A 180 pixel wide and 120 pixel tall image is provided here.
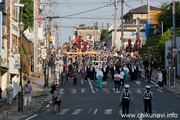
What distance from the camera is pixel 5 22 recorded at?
3234 centimetres

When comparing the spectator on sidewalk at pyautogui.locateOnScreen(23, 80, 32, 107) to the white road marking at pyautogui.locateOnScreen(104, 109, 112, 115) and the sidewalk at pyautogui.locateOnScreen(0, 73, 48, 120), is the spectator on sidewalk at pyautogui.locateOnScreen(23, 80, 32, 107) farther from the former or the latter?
the white road marking at pyautogui.locateOnScreen(104, 109, 112, 115)

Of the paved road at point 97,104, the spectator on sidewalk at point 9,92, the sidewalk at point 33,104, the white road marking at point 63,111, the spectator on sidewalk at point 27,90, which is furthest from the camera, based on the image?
the spectator on sidewalk at point 9,92

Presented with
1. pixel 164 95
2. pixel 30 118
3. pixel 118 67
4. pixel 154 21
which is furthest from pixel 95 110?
pixel 154 21

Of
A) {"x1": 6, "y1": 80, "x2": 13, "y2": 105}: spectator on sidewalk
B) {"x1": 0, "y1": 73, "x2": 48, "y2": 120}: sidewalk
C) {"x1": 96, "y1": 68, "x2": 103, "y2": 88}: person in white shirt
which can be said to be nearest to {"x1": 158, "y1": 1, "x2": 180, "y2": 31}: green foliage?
{"x1": 0, "y1": 73, "x2": 48, "y2": 120}: sidewalk

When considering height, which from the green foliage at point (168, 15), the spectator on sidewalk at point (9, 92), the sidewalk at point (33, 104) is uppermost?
the green foliage at point (168, 15)

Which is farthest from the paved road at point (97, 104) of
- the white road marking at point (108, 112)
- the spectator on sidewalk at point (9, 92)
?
the spectator on sidewalk at point (9, 92)

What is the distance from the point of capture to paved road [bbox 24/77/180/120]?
20.1 meters

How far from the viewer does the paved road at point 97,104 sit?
20078 millimetres

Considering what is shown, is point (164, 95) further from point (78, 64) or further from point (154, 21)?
point (154, 21)

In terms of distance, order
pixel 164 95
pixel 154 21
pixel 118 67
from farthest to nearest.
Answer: pixel 154 21 → pixel 118 67 → pixel 164 95

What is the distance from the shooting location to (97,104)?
81.1 feet

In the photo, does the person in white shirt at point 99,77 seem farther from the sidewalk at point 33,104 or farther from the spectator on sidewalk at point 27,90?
the spectator on sidewalk at point 27,90

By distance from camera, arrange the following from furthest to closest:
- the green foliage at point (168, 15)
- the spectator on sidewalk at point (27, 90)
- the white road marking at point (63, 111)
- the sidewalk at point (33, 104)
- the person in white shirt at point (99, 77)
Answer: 1. the green foliage at point (168, 15)
2. the person in white shirt at point (99, 77)
3. the spectator on sidewalk at point (27, 90)
4. the white road marking at point (63, 111)
5. the sidewalk at point (33, 104)

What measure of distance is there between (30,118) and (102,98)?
8964 mm
